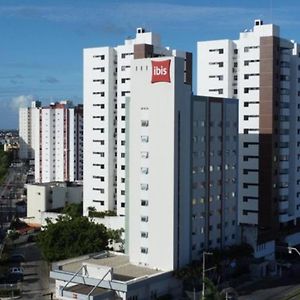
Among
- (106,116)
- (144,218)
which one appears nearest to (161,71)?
(144,218)

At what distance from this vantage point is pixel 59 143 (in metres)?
107

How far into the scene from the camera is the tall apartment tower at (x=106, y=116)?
220ft

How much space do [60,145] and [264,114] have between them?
52.3m

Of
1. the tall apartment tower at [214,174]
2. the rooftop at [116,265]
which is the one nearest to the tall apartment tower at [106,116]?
the tall apartment tower at [214,174]

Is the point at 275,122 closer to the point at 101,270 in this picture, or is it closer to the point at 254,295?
the point at 254,295

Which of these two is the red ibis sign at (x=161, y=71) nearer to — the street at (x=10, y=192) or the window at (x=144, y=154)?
the window at (x=144, y=154)

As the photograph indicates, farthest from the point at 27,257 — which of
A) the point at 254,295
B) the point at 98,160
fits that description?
the point at 254,295

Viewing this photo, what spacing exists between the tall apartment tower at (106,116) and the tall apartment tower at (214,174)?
15.6 m

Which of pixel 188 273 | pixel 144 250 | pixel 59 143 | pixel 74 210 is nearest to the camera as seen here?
pixel 188 273

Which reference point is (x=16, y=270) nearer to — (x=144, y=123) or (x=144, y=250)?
(x=144, y=250)

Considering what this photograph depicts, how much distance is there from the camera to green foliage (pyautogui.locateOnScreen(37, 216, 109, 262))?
169 ft

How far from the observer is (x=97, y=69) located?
69000 millimetres

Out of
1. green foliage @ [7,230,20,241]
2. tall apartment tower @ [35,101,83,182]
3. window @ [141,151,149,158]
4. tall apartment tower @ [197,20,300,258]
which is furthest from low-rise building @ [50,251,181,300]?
tall apartment tower @ [35,101,83,182]

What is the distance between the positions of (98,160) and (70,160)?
34.4 m
